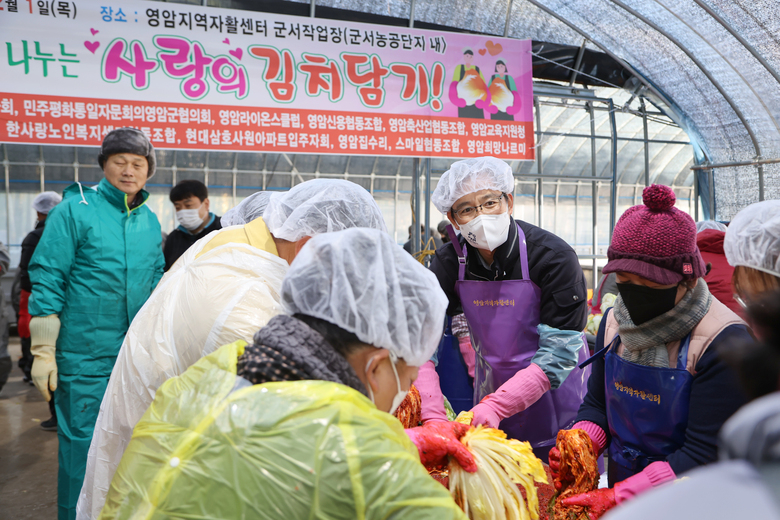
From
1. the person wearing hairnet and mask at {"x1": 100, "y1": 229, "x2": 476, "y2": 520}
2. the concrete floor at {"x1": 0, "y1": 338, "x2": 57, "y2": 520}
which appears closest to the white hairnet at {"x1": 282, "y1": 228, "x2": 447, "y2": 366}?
the person wearing hairnet and mask at {"x1": 100, "y1": 229, "x2": 476, "y2": 520}

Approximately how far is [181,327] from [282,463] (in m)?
0.85

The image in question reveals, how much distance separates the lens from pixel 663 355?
143 centimetres

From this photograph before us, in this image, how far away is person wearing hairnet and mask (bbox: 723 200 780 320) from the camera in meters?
1.51

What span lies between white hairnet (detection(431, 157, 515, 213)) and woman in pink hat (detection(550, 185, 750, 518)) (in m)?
0.74

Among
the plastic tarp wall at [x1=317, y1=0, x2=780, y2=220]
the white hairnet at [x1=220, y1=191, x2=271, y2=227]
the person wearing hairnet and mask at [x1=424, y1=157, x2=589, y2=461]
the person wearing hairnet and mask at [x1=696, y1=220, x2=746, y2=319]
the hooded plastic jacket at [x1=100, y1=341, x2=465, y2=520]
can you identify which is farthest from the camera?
the plastic tarp wall at [x1=317, y1=0, x2=780, y2=220]

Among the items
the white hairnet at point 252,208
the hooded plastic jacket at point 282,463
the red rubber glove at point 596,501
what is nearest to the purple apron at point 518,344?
the red rubber glove at point 596,501

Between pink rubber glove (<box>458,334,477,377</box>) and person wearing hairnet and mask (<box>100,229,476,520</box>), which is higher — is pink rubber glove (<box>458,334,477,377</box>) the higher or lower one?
the lower one

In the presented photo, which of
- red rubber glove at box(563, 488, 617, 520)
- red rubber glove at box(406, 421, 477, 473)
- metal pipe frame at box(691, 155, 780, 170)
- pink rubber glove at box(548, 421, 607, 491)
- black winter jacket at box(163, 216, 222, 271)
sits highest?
metal pipe frame at box(691, 155, 780, 170)

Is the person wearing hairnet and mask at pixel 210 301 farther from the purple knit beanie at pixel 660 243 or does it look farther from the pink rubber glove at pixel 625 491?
the pink rubber glove at pixel 625 491

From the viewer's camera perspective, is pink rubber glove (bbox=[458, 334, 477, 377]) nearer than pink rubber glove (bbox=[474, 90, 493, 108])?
Yes

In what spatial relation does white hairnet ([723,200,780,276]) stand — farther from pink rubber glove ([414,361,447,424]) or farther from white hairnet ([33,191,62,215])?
white hairnet ([33,191,62,215])

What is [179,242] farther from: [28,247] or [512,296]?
[512,296]

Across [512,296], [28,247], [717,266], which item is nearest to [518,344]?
[512,296]

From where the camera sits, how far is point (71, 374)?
276cm
